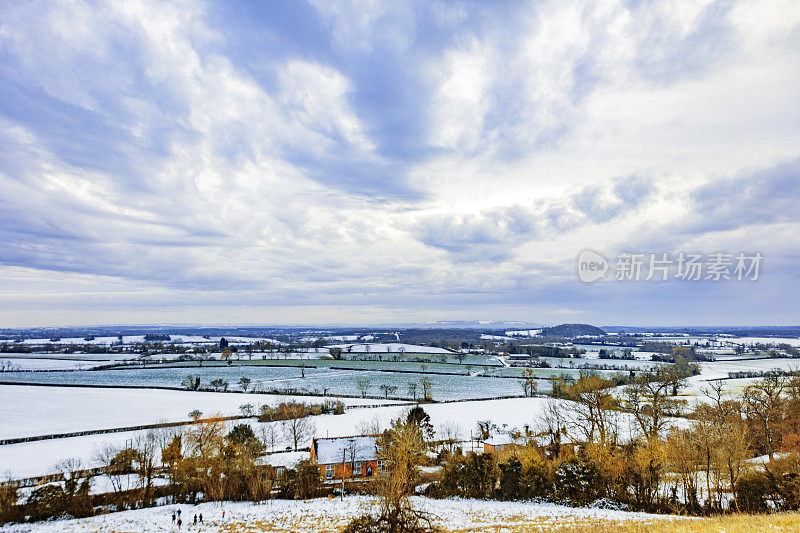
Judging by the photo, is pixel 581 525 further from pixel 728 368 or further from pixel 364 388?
pixel 728 368

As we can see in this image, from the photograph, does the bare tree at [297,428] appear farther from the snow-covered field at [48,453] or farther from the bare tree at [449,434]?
the snow-covered field at [48,453]

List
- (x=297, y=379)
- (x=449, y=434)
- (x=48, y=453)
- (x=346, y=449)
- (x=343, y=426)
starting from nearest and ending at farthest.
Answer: (x=346, y=449)
(x=48, y=453)
(x=449, y=434)
(x=343, y=426)
(x=297, y=379)

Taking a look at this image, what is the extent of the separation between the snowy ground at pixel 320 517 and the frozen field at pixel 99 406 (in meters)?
31.2

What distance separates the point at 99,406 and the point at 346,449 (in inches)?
1899

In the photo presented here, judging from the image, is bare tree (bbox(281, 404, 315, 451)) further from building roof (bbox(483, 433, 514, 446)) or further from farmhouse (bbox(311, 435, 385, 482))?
building roof (bbox(483, 433, 514, 446))

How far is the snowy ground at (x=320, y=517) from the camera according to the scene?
21.8 meters

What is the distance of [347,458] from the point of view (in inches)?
1355

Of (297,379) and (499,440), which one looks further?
(297,379)

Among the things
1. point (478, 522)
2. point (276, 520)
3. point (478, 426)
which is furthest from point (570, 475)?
point (478, 426)

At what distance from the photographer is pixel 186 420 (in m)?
52.4

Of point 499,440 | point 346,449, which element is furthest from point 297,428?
point 499,440

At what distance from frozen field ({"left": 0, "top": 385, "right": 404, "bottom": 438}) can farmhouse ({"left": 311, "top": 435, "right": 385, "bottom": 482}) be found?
90.9ft

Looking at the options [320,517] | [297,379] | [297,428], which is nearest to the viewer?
[320,517]

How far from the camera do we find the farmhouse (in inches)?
1337
